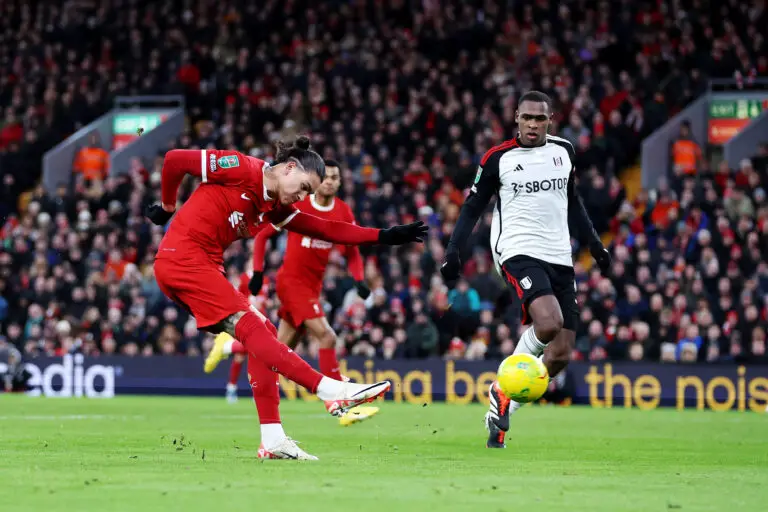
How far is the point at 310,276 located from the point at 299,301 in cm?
34

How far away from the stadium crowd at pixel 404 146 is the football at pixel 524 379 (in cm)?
989

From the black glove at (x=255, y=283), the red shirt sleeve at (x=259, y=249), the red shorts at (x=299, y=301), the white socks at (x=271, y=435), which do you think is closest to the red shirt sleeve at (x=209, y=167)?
the white socks at (x=271, y=435)

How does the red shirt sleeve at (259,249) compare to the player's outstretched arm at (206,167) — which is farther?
the red shirt sleeve at (259,249)

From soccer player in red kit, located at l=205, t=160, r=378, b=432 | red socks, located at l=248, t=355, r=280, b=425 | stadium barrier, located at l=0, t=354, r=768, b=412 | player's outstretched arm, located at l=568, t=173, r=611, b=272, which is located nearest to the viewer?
red socks, located at l=248, t=355, r=280, b=425

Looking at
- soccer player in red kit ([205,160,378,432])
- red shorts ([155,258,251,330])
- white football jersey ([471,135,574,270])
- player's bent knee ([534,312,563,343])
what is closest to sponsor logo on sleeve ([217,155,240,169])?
red shorts ([155,258,251,330])

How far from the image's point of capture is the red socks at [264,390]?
9.32m

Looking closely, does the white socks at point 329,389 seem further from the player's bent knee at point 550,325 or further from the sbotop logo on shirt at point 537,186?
the sbotop logo on shirt at point 537,186

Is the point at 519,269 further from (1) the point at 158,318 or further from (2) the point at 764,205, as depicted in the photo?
(1) the point at 158,318

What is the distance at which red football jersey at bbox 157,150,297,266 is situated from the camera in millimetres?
9336

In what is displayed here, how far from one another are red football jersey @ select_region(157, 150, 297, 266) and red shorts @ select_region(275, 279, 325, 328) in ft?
20.3

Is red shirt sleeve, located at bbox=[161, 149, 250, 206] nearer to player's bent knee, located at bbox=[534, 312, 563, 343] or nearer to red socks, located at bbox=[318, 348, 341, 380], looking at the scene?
player's bent knee, located at bbox=[534, 312, 563, 343]

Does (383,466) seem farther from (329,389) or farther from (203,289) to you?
(203,289)

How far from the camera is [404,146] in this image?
94.2 feet

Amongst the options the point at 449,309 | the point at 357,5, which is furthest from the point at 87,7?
the point at 449,309
